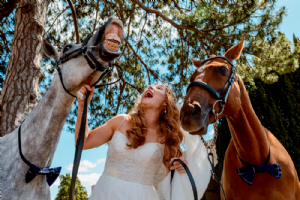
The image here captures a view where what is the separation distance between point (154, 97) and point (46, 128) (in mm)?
1223

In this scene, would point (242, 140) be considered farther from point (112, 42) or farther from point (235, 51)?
point (112, 42)

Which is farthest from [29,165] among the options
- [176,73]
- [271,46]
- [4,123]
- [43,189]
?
[176,73]

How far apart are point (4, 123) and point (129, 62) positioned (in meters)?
4.19

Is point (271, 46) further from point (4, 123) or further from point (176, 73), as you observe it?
point (4, 123)

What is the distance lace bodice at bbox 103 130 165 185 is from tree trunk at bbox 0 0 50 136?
1413 millimetres

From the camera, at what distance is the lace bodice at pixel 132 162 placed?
2010mm

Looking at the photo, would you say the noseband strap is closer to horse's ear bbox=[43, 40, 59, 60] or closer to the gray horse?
the gray horse

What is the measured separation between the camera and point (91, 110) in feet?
20.5

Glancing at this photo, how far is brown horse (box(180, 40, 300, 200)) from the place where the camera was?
1859 mm

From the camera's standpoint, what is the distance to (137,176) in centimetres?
202

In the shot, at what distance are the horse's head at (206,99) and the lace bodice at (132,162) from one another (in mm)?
543

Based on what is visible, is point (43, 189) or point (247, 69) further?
point (247, 69)

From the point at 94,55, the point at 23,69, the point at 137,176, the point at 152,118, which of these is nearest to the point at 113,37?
the point at 94,55

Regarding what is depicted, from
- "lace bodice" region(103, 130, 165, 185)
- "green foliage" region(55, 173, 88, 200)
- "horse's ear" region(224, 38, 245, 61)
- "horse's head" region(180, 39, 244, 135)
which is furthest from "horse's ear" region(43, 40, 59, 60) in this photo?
"green foliage" region(55, 173, 88, 200)
